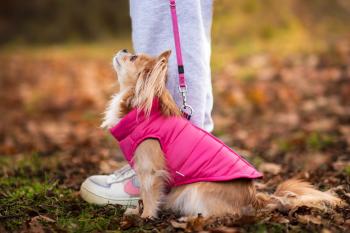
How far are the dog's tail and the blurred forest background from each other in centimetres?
6

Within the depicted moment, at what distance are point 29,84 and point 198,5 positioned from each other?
306 inches

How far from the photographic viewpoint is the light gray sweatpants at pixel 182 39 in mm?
3289

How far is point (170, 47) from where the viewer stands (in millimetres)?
3344

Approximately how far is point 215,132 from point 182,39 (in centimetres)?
307

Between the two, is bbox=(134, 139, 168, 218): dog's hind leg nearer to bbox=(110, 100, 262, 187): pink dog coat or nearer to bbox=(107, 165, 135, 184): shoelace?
bbox=(110, 100, 262, 187): pink dog coat

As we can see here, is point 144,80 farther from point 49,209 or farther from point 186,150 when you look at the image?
point 49,209

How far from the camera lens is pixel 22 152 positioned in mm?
5879

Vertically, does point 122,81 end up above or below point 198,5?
below

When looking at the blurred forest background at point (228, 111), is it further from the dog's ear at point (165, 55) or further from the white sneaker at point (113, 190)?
the dog's ear at point (165, 55)

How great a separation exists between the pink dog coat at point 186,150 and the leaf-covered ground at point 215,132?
0.84 ft

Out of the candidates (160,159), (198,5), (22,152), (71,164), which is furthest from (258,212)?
(22,152)

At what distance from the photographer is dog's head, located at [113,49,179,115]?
3.05 m

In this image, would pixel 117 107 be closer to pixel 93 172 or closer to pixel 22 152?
pixel 93 172

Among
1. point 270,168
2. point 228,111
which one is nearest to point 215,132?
point 228,111
